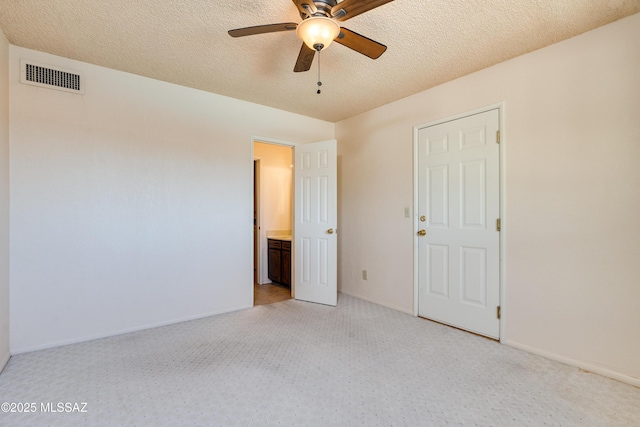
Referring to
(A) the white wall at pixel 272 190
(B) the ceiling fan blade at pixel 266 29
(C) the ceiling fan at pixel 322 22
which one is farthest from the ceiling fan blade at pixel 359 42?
(A) the white wall at pixel 272 190

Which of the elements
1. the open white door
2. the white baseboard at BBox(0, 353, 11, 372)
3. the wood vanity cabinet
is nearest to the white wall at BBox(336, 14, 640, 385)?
the open white door

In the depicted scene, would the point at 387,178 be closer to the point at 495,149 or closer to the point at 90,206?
the point at 495,149

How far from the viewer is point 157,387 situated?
1.92 meters

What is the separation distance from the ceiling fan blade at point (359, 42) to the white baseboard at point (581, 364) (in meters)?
2.55

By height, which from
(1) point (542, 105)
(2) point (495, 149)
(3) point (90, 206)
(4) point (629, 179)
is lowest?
(3) point (90, 206)

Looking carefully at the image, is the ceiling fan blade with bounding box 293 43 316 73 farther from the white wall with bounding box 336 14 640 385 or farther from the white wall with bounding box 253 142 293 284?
the white wall with bounding box 253 142 293 284

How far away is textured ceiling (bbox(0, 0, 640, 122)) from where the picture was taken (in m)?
1.94

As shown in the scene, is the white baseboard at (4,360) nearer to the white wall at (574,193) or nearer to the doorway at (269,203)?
the doorway at (269,203)

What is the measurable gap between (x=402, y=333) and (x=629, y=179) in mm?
2053

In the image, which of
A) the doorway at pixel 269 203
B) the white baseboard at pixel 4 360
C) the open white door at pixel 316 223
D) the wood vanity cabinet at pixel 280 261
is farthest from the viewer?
the doorway at pixel 269 203

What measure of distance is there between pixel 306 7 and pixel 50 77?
93.3 inches

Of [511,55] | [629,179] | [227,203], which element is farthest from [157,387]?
[511,55]

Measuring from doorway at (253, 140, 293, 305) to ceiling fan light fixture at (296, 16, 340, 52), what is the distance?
3.05 m

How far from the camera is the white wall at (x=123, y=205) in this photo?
7.98 feet
